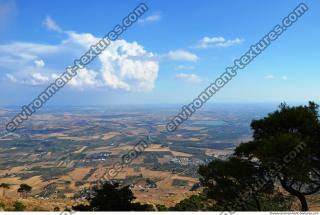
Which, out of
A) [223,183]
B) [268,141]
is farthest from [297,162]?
[223,183]

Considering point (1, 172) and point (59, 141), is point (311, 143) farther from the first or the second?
point (59, 141)

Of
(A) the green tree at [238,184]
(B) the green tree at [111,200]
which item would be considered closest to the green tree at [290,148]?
(A) the green tree at [238,184]

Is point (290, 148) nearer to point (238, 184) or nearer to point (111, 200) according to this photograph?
point (238, 184)

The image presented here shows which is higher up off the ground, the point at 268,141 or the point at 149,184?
the point at 268,141

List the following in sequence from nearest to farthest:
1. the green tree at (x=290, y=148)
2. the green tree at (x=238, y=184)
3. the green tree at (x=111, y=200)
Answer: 1. the green tree at (x=111, y=200)
2. the green tree at (x=290, y=148)
3. the green tree at (x=238, y=184)

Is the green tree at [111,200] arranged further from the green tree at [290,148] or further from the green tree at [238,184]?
the green tree at [290,148]

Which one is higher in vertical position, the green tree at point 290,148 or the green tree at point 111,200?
the green tree at point 290,148

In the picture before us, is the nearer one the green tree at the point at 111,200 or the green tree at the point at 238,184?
the green tree at the point at 111,200

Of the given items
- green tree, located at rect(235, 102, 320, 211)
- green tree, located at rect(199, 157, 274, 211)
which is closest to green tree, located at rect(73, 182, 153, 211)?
green tree, located at rect(199, 157, 274, 211)

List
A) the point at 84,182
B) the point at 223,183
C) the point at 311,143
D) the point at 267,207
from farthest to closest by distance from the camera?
the point at 84,182 < the point at 267,207 < the point at 223,183 < the point at 311,143
